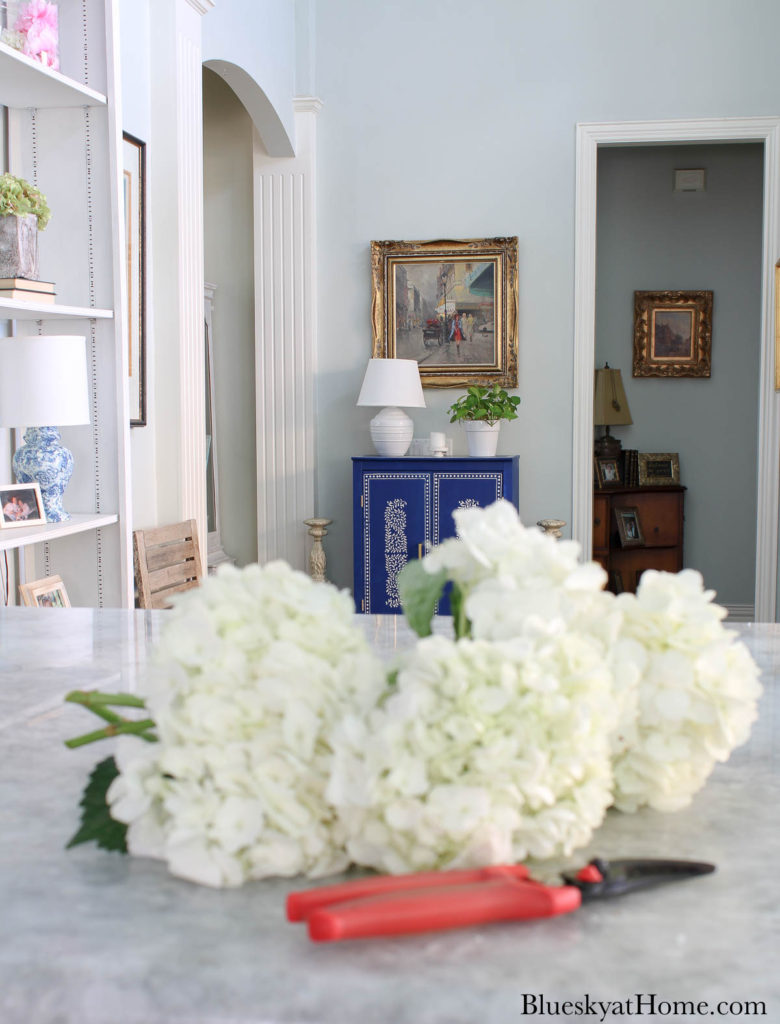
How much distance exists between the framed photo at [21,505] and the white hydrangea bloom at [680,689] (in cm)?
224

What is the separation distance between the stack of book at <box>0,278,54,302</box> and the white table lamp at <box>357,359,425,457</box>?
2539 mm

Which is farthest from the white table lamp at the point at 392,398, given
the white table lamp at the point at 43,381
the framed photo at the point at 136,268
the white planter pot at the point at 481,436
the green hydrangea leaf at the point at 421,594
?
the green hydrangea leaf at the point at 421,594

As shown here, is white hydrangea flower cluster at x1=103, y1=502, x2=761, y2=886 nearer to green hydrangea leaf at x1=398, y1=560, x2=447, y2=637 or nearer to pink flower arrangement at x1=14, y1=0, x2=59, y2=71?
green hydrangea leaf at x1=398, y1=560, x2=447, y2=637

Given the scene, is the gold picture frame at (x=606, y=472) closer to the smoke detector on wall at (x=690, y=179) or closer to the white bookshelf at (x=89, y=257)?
the smoke detector on wall at (x=690, y=179)

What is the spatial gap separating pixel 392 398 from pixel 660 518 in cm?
205

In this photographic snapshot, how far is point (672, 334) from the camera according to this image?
637 cm

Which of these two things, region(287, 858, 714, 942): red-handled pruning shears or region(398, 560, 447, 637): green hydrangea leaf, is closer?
region(287, 858, 714, 942): red-handled pruning shears

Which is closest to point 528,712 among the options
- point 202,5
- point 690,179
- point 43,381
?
point 43,381

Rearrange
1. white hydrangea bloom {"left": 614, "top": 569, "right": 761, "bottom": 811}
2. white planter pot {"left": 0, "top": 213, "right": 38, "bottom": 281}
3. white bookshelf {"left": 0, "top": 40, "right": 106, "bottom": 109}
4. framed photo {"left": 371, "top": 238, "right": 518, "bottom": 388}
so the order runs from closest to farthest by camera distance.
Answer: white hydrangea bloom {"left": 614, "top": 569, "right": 761, "bottom": 811}
white bookshelf {"left": 0, "top": 40, "right": 106, "bottom": 109}
white planter pot {"left": 0, "top": 213, "right": 38, "bottom": 281}
framed photo {"left": 371, "top": 238, "right": 518, "bottom": 388}

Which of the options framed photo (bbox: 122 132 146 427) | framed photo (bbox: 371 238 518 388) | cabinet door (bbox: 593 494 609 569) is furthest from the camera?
cabinet door (bbox: 593 494 609 569)

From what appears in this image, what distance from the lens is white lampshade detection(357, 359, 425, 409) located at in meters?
5.09

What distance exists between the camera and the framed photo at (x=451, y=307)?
545cm

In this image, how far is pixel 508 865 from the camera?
65cm

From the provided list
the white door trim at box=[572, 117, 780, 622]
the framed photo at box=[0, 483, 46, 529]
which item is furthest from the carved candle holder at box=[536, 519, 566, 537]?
the framed photo at box=[0, 483, 46, 529]
